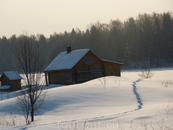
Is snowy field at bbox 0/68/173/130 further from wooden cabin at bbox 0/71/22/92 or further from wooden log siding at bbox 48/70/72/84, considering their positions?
wooden cabin at bbox 0/71/22/92

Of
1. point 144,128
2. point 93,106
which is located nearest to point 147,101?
point 93,106

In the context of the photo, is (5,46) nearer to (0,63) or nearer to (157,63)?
(0,63)

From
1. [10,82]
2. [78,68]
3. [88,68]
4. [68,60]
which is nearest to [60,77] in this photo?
[68,60]

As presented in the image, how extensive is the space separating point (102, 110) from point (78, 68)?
15652 millimetres

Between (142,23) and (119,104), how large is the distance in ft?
220

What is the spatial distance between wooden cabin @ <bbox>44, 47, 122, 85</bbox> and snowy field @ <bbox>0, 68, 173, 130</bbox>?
35.8ft

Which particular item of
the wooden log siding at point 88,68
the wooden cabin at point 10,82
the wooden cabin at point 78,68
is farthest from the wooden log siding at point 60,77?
the wooden cabin at point 10,82

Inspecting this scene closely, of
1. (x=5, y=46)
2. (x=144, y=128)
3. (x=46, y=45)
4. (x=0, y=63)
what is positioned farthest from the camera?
(x=46, y=45)

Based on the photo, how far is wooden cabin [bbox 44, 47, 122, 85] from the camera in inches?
959

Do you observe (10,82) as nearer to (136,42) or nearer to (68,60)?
(68,60)

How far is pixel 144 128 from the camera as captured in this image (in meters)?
5.33

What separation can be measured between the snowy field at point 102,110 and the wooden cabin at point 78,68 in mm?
10898

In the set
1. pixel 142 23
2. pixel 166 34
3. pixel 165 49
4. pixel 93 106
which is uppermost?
pixel 142 23

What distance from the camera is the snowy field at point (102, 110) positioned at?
6.10 meters
